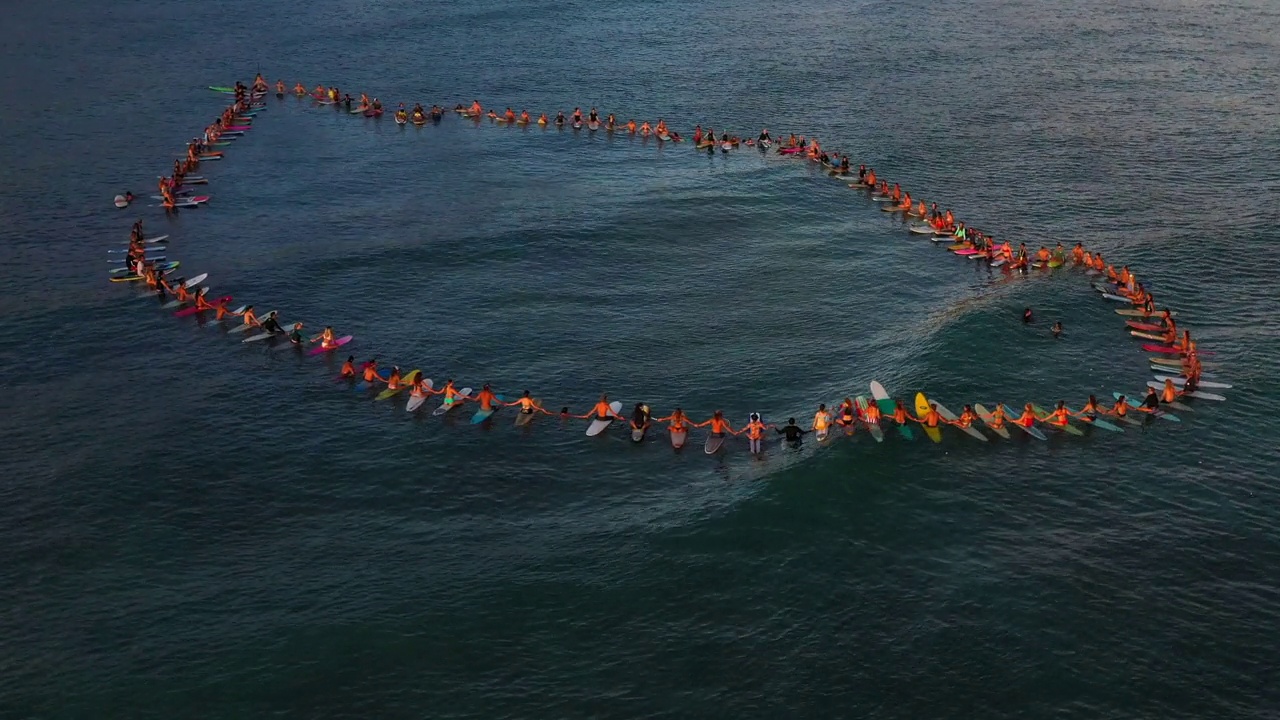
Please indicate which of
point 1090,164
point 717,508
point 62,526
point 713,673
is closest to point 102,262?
point 62,526

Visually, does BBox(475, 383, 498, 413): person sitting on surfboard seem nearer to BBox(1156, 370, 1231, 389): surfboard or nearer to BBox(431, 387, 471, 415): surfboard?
BBox(431, 387, 471, 415): surfboard

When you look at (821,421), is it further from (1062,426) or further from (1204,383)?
→ (1204,383)

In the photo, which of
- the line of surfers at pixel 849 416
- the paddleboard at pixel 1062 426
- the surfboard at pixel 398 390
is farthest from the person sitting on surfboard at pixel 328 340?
the paddleboard at pixel 1062 426

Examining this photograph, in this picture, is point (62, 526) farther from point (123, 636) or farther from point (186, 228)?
point (186, 228)

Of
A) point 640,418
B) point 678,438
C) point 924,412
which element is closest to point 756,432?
point 678,438

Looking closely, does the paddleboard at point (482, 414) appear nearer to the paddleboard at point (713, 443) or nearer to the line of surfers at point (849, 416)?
the line of surfers at point (849, 416)
